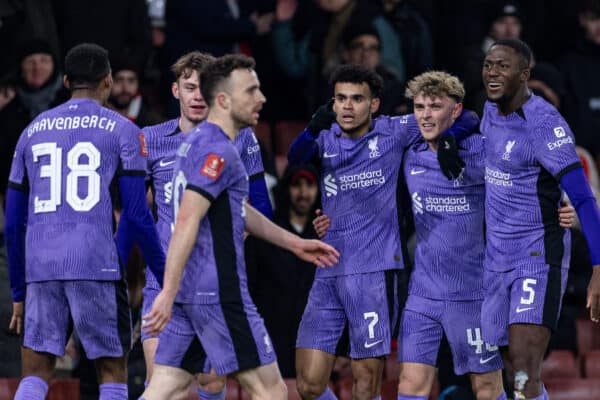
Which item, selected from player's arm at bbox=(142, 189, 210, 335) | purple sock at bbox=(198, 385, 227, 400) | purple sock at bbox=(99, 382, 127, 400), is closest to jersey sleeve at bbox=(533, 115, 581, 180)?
player's arm at bbox=(142, 189, 210, 335)

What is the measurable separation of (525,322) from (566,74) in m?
5.88

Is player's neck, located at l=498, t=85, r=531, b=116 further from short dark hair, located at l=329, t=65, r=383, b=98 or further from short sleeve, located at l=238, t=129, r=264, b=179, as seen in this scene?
short sleeve, located at l=238, t=129, r=264, b=179

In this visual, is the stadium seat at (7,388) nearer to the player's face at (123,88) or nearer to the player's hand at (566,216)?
the player's face at (123,88)

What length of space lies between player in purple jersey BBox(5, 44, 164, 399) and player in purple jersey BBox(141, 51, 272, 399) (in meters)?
0.93

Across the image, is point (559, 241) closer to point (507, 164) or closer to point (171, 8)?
point (507, 164)

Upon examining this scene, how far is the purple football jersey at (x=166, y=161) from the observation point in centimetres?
905

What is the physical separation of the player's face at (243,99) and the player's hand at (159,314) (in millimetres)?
995

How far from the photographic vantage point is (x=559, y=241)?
335 inches

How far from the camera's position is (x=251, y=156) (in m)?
9.16

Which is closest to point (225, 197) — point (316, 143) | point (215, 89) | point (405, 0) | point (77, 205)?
point (215, 89)

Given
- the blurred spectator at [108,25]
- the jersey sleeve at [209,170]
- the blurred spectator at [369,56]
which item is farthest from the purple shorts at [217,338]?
the blurred spectator at [108,25]

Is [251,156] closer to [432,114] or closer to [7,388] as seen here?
[432,114]

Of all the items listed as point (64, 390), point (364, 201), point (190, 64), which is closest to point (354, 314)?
point (364, 201)

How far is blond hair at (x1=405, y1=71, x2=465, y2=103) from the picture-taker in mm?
9023
